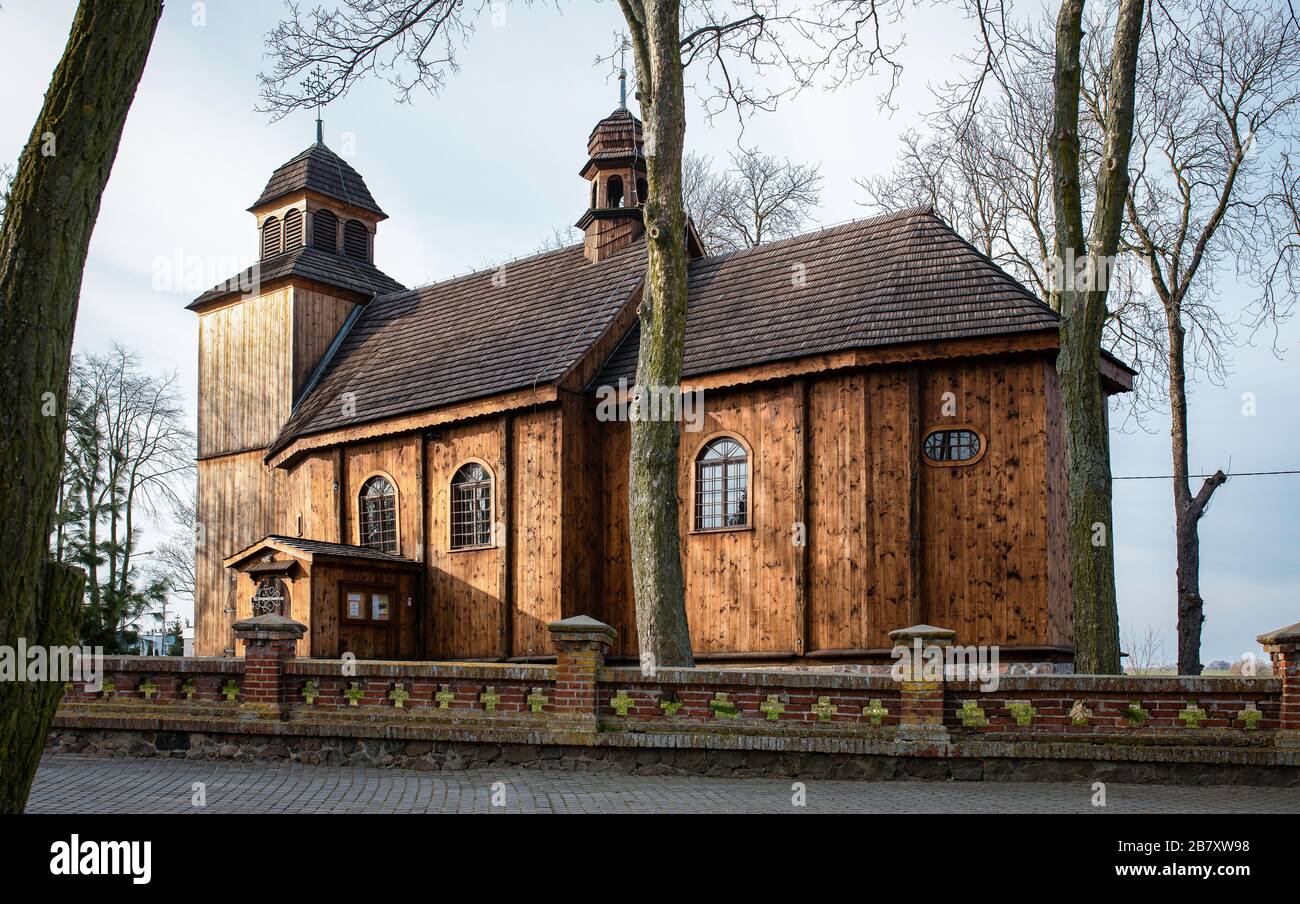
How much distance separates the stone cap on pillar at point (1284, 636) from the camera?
9820 mm

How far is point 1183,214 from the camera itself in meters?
23.2

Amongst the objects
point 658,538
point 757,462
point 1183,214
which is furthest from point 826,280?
point 1183,214

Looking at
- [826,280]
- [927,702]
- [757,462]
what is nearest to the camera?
[927,702]

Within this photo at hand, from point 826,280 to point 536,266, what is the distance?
7675mm

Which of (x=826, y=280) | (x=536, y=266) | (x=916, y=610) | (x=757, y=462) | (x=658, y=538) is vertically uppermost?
(x=536, y=266)

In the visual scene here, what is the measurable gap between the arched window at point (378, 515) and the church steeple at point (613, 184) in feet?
20.0

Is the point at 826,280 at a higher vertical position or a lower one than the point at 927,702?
higher

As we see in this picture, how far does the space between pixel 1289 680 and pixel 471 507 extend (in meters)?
13.2

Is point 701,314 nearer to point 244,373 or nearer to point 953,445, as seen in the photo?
point 953,445

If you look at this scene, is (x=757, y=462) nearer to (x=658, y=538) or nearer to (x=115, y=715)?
(x=658, y=538)

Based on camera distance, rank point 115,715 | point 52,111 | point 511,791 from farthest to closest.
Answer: point 115,715 < point 511,791 < point 52,111

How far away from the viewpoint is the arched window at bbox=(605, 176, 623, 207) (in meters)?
23.5

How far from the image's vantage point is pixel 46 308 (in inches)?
184

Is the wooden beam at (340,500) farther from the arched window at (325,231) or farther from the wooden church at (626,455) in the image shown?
the arched window at (325,231)
